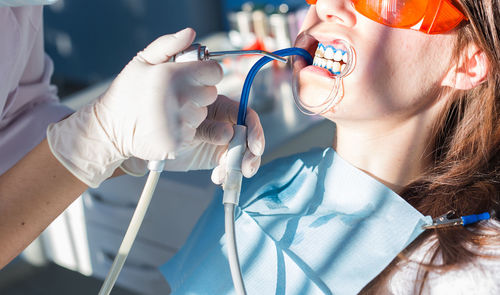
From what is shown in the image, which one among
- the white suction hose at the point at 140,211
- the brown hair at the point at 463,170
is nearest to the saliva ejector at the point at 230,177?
the white suction hose at the point at 140,211

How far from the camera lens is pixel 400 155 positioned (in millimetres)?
1257

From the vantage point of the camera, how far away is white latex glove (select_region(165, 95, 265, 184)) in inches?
44.6

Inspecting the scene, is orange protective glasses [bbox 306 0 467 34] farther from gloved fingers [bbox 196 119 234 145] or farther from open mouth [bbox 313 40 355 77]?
gloved fingers [bbox 196 119 234 145]

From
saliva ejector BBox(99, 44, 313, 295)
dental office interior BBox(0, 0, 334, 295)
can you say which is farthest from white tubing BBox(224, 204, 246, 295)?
dental office interior BBox(0, 0, 334, 295)

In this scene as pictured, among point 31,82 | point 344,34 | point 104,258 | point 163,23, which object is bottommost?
point 104,258

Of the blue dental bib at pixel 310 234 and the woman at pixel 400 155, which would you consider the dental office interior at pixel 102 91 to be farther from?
the woman at pixel 400 155

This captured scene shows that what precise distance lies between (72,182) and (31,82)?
19.2 inches

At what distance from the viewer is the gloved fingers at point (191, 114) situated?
1039 millimetres

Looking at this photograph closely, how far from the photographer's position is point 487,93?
3.97ft

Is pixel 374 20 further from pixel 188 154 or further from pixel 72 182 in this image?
pixel 72 182

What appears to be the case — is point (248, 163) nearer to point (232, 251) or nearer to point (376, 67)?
point (232, 251)

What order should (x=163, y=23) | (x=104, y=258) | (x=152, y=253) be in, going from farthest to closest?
(x=163, y=23)
(x=104, y=258)
(x=152, y=253)

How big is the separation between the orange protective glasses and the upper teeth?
0.30 ft

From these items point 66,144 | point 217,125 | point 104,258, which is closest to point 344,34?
point 217,125
